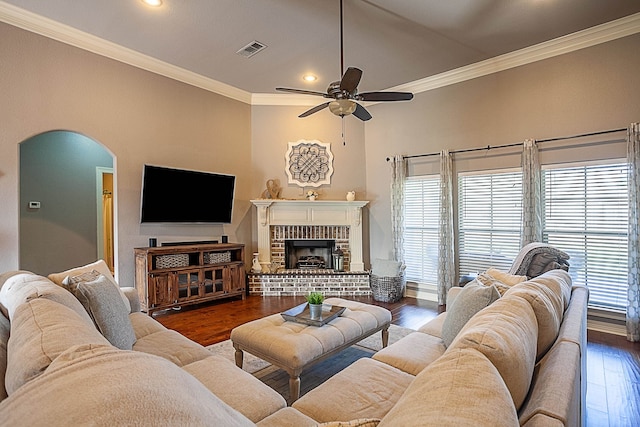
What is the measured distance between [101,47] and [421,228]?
16.6ft

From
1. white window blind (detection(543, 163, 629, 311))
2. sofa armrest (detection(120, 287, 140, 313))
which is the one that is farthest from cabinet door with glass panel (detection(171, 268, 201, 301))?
white window blind (detection(543, 163, 629, 311))

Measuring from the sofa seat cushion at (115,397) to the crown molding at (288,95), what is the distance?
4389 mm

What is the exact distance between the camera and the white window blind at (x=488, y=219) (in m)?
4.41

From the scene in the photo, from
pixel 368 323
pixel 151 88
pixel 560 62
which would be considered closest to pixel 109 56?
pixel 151 88

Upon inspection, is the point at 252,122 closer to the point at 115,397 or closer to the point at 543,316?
the point at 543,316

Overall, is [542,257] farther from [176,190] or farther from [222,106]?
[222,106]

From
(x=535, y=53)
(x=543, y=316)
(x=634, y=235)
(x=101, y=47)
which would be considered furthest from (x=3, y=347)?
(x=535, y=53)

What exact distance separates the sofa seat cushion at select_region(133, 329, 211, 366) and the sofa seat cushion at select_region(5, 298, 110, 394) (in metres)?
0.83

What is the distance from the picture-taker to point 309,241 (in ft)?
19.6

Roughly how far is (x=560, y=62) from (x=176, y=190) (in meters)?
5.27

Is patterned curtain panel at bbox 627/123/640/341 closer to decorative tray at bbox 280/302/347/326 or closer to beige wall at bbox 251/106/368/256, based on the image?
decorative tray at bbox 280/302/347/326

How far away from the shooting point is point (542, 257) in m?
3.17

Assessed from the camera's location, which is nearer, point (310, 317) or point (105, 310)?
point (105, 310)

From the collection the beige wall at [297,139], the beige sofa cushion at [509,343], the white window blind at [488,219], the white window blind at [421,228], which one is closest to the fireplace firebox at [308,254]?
the beige wall at [297,139]
